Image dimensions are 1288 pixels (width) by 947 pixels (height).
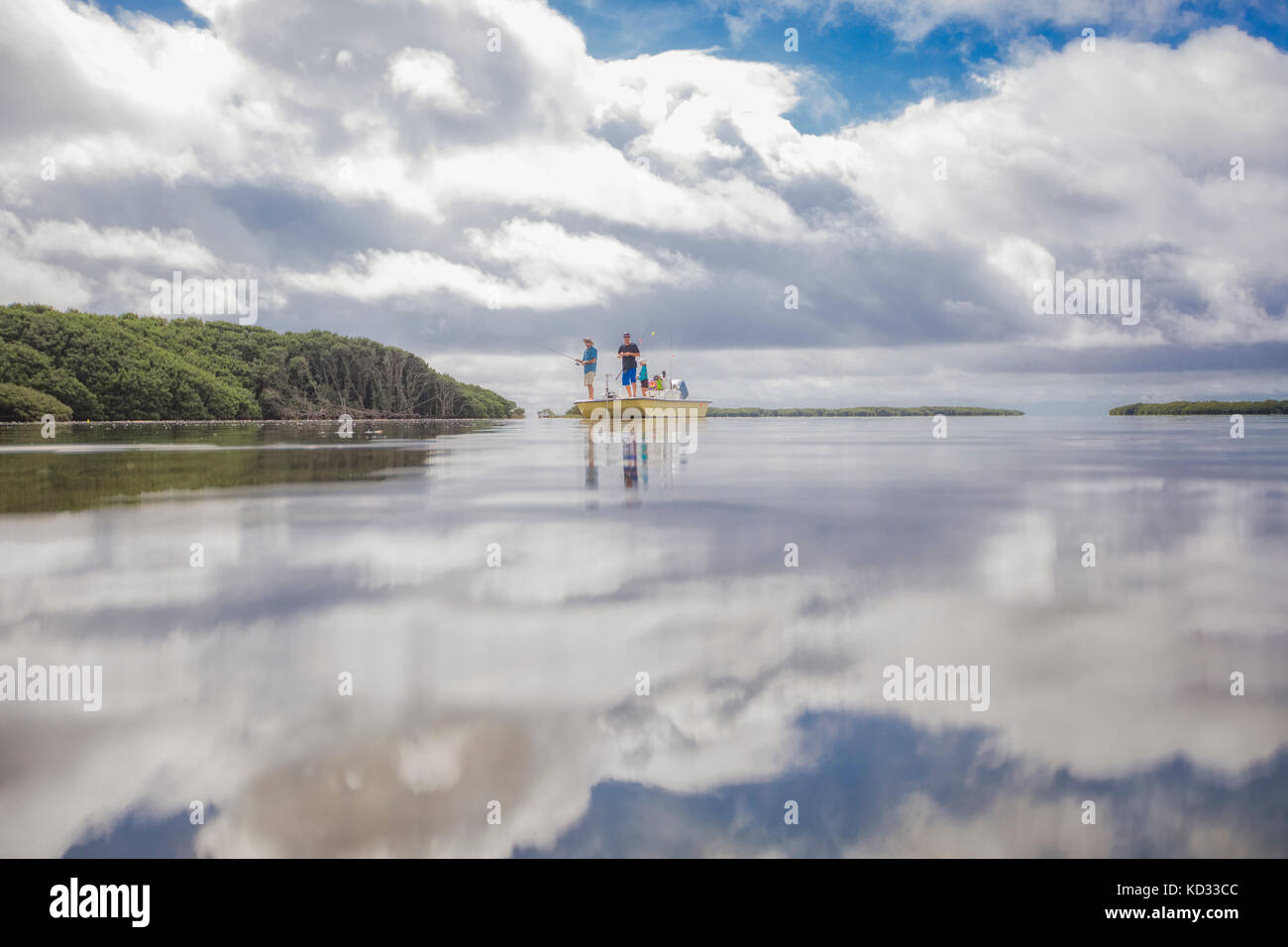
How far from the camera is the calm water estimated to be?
2908 mm

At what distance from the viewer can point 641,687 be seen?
4.09 metres

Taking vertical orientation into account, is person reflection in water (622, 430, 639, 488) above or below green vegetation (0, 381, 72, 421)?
below

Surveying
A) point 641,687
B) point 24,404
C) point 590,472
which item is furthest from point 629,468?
point 24,404

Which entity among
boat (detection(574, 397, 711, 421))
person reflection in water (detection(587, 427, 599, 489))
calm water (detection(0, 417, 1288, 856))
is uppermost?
boat (detection(574, 397, 711, 421))

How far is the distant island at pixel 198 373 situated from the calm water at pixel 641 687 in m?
67.8

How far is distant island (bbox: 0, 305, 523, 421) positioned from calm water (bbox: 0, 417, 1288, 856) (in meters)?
67.8

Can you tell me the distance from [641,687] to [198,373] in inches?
3398

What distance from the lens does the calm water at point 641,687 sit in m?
2.91

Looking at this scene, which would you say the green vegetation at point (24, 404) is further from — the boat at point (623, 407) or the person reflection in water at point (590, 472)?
the person reflection in water at point (590, 472)

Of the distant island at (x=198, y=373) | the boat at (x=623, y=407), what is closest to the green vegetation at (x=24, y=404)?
the distant island at (x=198, y=373)

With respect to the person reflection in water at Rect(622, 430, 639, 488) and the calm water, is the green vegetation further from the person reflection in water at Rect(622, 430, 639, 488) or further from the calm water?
the calm water

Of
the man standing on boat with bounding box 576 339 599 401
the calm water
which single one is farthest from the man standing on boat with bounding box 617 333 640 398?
the calm water
